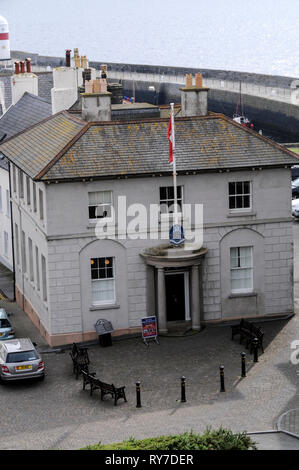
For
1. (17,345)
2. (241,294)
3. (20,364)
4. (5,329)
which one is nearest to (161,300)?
(241,294)

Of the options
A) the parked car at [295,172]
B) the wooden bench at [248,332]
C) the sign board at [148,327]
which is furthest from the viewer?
the parked car at [295,172]

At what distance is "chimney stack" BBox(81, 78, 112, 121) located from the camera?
136ft

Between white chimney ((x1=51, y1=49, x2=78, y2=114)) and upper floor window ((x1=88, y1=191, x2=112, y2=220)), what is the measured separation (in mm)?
12269

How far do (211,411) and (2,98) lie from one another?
1626 inches

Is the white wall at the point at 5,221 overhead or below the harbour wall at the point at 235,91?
below

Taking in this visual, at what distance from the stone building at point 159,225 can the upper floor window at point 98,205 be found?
0.04 meters

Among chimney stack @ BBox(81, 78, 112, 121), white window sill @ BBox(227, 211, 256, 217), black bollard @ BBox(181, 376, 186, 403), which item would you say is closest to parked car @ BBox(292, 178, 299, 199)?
white window sill @ BBox(227, 211, 256, 217)

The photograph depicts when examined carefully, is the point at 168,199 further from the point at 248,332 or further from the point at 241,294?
the point at 248,332

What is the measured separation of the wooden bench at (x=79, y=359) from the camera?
116ft

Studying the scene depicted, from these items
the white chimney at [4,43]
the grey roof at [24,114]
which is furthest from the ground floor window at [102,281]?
the white chimney at [4,43]

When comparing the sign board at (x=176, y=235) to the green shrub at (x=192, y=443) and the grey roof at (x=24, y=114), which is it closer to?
the grey roof at (x=24, y=114)

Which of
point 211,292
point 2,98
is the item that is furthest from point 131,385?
point 2,98

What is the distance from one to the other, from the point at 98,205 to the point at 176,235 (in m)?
3.24

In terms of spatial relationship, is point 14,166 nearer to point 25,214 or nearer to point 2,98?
point 25,214
